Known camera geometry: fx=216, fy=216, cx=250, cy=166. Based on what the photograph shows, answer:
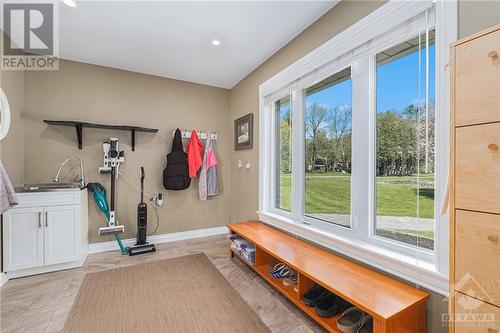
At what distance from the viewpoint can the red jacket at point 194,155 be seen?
11.5 ft

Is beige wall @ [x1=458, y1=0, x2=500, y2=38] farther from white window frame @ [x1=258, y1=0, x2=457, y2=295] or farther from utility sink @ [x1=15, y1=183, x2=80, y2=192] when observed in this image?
utility sink @ [x1=15, y1=183, x2=80, y2=192]

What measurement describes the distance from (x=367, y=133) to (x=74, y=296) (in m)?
2.93

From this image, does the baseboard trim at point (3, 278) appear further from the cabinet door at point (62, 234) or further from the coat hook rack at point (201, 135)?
the coat hook rack at point (201, 135)

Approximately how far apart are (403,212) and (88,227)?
3668mm

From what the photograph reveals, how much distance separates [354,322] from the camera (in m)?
1.44

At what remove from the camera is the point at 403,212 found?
1562mm

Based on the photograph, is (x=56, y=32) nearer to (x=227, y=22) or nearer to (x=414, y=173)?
(x=227, y=22)

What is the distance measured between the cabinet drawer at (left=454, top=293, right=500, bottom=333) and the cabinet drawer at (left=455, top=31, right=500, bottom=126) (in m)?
0.72

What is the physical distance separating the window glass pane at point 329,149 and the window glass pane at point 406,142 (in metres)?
0.29

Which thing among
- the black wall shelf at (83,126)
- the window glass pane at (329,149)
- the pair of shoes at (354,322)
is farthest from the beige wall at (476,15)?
the black wall shelf at (83,126)

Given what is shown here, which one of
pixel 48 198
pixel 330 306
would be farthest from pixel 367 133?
pixel 48 198

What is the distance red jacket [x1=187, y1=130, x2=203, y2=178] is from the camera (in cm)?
350

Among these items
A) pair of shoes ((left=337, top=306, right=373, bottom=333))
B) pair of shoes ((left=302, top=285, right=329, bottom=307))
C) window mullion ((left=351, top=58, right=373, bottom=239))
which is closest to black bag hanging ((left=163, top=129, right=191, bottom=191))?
pair of shoes ((left=302, top=285, right=329, bottom=307))

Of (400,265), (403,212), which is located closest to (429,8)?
(403,212)
